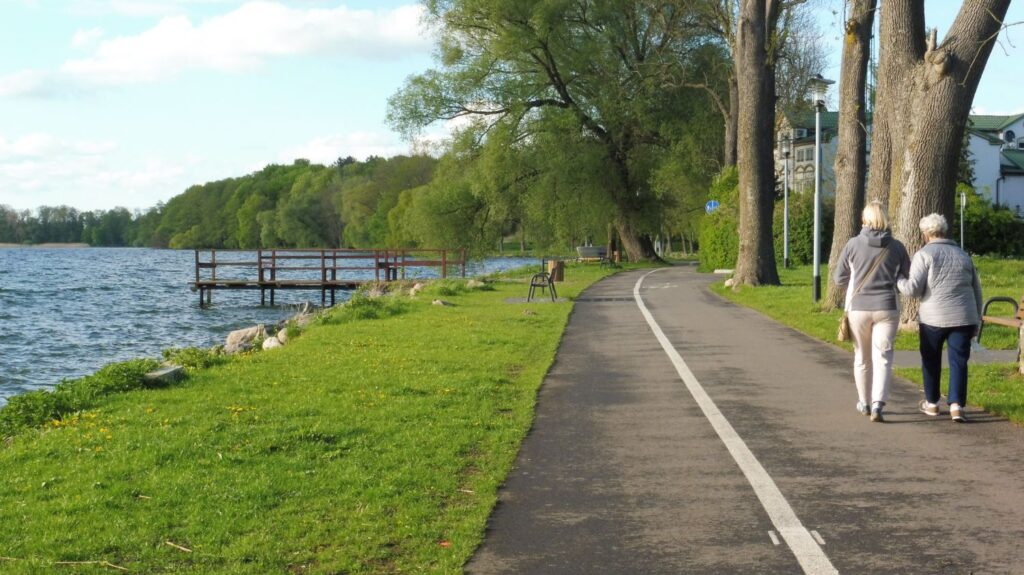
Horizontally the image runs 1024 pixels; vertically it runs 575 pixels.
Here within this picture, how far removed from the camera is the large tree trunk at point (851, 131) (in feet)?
64.6

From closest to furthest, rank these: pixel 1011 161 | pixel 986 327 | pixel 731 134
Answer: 1. pixel 986 327
2. pixel 731 134
3. pixel 1011 161

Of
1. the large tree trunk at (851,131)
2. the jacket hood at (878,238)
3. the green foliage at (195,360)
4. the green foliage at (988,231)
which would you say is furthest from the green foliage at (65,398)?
the green foliage at (988,231)

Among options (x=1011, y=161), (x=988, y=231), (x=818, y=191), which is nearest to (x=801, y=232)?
(x=988, y=231)

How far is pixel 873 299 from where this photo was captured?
9094 mm

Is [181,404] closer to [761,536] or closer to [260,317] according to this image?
[761,536]

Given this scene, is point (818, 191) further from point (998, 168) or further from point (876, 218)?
point (998, 168)

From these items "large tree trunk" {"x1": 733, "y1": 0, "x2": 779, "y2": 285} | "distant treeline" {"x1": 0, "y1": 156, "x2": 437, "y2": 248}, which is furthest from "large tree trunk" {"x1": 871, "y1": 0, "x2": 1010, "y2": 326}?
"distant treeline" {"x1": 0, "y1": 156, "x2": 437, "y2": 248}

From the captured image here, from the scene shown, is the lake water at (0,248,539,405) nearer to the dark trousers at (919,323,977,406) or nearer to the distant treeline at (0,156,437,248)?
the dark trousers at (919,323,977,406)

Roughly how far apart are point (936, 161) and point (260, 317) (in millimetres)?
27974

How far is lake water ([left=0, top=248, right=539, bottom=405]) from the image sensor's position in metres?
21.7

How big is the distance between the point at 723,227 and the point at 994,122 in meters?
70.1

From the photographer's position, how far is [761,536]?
5.61 meters

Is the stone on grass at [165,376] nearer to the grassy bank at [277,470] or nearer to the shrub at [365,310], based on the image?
the grassy bank at [277,470]

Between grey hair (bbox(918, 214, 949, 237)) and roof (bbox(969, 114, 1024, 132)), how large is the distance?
312ft
